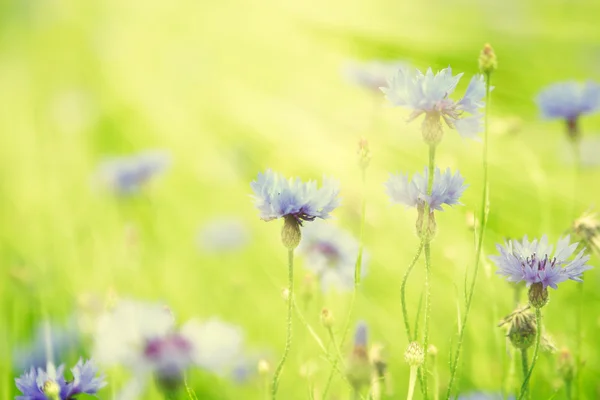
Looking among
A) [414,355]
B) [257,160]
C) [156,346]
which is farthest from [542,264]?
[257,160]

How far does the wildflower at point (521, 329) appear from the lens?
0.61 metres

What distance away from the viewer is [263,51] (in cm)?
298

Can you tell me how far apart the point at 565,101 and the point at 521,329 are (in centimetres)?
49

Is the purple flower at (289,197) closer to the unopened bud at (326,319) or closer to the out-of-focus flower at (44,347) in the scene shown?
the unopened bud at (326,319)

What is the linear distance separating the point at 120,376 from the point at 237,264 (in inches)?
37.7

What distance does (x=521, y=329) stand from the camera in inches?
23.9

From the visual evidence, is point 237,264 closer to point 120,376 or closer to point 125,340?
point 120,376

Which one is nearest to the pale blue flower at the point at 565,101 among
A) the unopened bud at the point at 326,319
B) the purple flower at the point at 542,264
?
the purple flower at the point at 542,264

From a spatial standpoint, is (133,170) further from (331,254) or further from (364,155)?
(364,155)

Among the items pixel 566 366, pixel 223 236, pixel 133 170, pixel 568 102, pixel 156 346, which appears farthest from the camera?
pixel 223 236

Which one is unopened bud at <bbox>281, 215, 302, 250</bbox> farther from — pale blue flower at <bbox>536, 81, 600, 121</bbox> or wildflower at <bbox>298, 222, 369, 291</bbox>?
pale blue flower at <bbox>536, 81, 600, 121</bbox>

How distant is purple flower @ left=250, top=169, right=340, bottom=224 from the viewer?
58cm

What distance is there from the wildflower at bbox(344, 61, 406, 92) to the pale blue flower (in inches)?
12.9

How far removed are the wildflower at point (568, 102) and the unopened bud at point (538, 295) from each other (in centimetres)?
48
